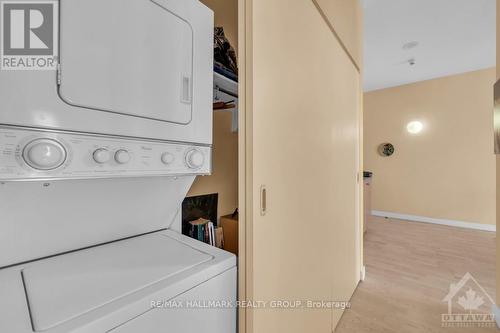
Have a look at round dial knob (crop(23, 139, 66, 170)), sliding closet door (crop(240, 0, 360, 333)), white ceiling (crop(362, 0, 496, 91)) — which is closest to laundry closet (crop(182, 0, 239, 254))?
sliding closet door (crop(240, 0, 360, 333))

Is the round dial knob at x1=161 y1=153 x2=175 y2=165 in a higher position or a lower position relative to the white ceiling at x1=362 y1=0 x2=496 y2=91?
lower

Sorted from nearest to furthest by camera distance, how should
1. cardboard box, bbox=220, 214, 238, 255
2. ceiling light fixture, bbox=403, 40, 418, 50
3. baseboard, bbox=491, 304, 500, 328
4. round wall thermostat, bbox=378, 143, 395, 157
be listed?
cardboard box, bbox=220, 214, 238, 255 < baseboard, bbox=491, 304, 500, 328 < ceiling light fixture, bbox=403, 40, 418, 50 < round wall thermostat, bbox=378, 143, 395, 157

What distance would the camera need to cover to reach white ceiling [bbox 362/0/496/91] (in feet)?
8.00

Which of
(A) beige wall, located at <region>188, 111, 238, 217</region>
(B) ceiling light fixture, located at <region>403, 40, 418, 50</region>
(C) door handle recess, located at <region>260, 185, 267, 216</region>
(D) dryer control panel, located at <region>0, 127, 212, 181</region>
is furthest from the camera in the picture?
A: (B) ceiling light fixture, located at <region>403, 40, 418, 50</region>

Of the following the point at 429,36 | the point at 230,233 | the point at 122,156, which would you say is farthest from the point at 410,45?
the point at 122,156

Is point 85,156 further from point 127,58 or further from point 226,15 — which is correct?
point 226,15

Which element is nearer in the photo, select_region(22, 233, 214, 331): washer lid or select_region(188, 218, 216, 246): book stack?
select_region(22, 233, 214, 331): washer lid

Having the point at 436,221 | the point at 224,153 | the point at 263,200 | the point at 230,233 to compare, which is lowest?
the point at 436,221

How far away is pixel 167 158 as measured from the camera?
76 cm

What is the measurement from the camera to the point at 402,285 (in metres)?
2.31

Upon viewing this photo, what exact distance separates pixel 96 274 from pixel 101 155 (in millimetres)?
355

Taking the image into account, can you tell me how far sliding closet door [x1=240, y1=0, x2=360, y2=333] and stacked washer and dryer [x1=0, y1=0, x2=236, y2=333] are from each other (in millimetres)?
163

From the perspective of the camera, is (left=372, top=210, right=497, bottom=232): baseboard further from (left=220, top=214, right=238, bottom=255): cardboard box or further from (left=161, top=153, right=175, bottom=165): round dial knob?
(left=161, top=153, right=175, bottom=165): round dial knob

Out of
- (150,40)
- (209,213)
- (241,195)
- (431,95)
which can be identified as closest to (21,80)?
(150,40)
